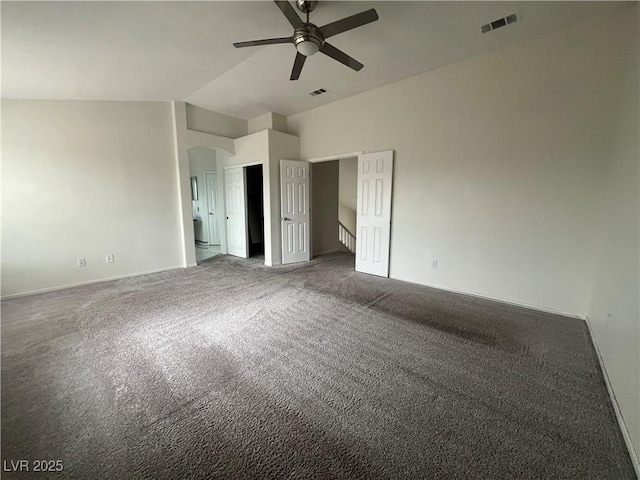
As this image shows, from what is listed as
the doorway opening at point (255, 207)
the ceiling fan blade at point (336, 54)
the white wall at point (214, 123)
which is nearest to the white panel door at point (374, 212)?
the ceiling fan blade at point (336, 54)

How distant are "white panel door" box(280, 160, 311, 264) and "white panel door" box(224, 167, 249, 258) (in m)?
1.07

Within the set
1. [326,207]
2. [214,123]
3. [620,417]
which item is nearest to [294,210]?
[326,207]

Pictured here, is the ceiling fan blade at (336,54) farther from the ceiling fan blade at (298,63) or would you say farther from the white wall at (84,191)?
the white wall at (84,191)

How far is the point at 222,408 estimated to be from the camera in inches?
64.6

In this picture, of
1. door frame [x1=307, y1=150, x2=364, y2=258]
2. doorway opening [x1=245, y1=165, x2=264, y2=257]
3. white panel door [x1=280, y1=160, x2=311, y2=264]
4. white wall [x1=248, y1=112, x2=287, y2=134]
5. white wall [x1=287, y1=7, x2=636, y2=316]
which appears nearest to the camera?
white wall [x1=287, y1=7, x2=636, y2=316]

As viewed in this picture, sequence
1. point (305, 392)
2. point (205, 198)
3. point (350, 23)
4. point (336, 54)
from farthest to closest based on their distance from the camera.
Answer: point (205, 198)
point (336, 54)
point (350, 23)
point (305, 392)

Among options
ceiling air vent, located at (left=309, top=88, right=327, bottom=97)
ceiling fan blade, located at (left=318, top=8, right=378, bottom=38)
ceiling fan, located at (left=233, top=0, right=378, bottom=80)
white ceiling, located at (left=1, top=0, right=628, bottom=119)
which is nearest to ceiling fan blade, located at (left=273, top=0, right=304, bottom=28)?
ceiling fan, located at (left=233, top=0, right=378, bottom=80)

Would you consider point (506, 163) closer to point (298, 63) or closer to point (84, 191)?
point (298, 63)

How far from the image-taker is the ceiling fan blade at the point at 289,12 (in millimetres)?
1950

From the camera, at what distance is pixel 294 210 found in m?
5.25

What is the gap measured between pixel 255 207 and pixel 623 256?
19.9ft

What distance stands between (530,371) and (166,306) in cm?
385

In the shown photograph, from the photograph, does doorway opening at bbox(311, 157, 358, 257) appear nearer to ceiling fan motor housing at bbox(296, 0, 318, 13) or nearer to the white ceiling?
the white ceiling

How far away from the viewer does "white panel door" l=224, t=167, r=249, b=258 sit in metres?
5.57
